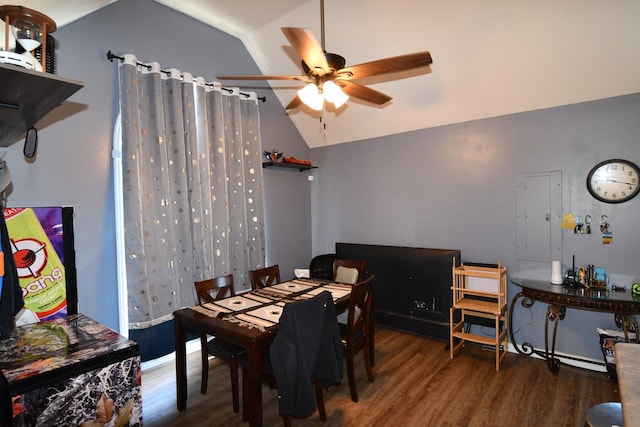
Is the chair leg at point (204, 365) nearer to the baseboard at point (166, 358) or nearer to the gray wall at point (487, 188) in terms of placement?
the baseboard at point (166, 358)

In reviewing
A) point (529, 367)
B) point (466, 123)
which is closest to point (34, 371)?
point (529, 367)

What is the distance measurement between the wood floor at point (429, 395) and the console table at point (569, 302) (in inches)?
7.9

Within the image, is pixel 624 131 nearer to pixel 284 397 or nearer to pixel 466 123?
pixel 466 123

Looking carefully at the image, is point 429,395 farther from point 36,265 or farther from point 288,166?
point 288,166

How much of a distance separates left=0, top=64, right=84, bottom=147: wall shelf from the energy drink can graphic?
662 millimetres

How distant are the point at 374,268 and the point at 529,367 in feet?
5.77

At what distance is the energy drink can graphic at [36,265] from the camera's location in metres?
1.98

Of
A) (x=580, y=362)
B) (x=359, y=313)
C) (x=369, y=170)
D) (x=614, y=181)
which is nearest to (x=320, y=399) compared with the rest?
(x=359, y=313)

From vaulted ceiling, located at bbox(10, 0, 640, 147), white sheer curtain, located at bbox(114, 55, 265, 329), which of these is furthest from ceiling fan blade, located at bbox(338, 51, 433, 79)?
white sheer curtain, located at bbox(114, 55, 265, 329)

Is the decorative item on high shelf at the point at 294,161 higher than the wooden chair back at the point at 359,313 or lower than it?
higher

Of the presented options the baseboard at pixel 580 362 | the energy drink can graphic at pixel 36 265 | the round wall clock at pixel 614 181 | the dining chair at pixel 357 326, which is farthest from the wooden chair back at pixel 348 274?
the energy drink can graphic at pixel 36 265

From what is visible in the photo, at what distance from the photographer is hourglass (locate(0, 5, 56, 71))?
1320 mm

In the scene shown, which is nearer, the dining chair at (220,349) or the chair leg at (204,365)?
the dining chair at (220,349)

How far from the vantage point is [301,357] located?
71.8 inches
